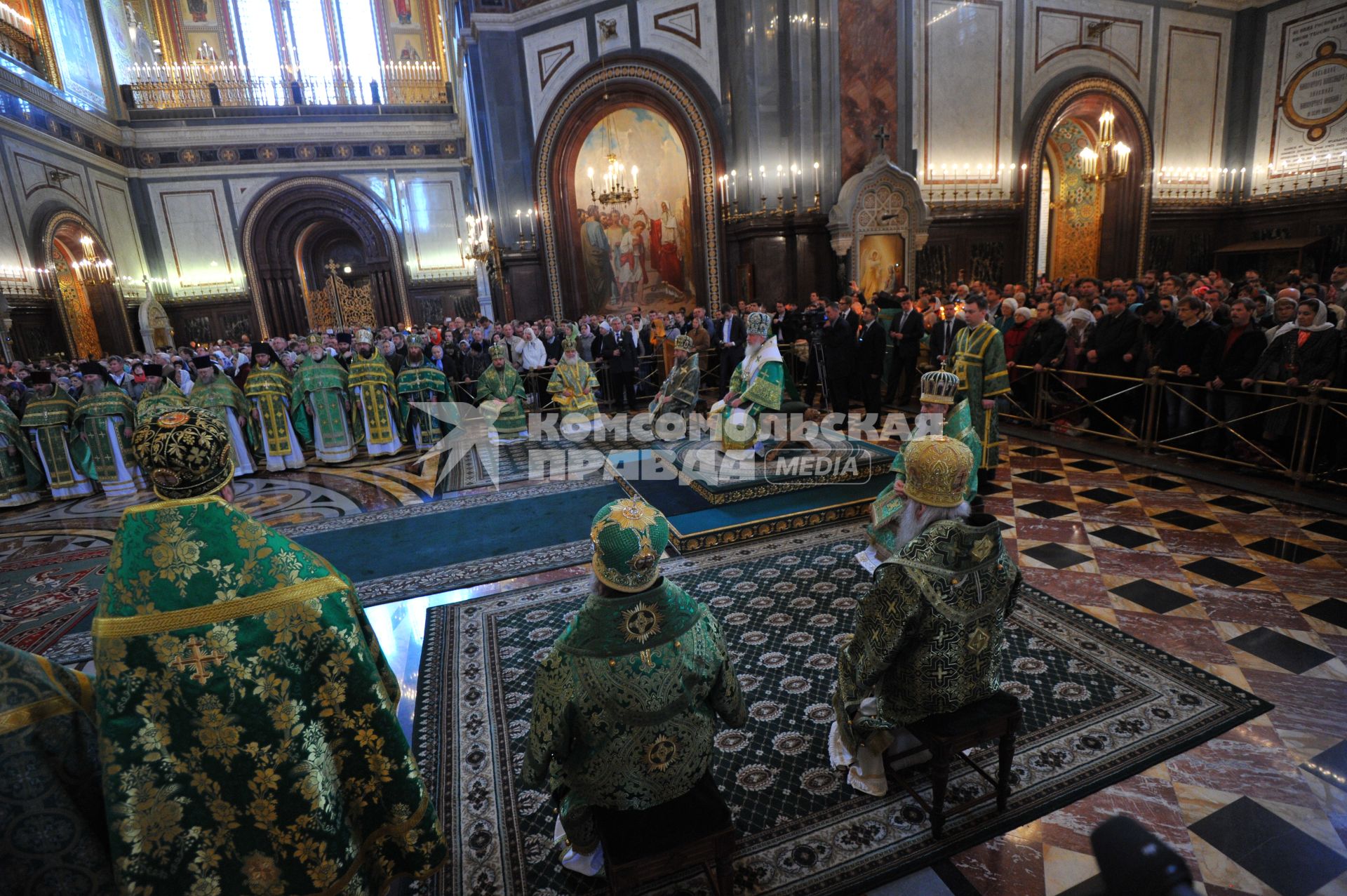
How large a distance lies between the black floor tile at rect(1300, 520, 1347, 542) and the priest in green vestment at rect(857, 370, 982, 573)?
2.99 m

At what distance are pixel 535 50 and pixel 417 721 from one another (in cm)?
1782

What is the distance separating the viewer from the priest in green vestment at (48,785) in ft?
5.29

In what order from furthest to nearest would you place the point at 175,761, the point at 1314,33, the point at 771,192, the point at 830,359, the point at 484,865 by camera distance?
the point at 1314,33
the point at 771,192
the point at 830,359
the point at 484,865
the point at 175,761

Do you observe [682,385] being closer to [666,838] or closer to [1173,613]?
[1173,613]

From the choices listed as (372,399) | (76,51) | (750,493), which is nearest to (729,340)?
(372,399)

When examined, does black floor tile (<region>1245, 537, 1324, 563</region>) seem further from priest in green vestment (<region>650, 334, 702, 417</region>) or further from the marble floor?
priest in green vestment (<region>650, 334, 702, 417</region>)

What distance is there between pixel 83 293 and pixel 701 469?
1873cm

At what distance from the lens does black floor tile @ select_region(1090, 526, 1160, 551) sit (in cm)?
524

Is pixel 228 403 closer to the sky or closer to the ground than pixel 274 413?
closer to the sky

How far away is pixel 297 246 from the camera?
2428 cm

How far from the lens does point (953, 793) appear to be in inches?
113

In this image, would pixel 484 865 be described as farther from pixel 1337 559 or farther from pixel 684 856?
pixel 1337 559

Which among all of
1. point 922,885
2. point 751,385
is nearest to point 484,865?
point 922,885

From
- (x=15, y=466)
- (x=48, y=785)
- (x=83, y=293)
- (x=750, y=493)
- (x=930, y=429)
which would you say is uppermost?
(x=83, y=293)
